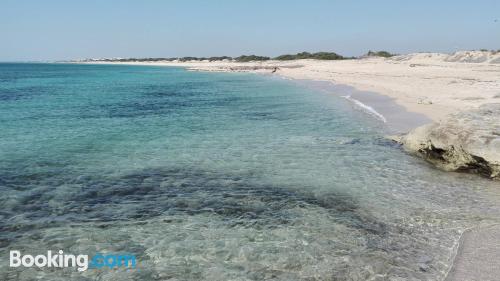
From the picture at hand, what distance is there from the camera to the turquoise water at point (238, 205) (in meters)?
6.07

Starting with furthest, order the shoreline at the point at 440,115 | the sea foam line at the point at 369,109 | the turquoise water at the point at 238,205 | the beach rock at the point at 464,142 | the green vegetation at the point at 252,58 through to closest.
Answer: the green vegetation at the point at 252,58, the sea foam line at the point at 369,109, the beach rock at the point at 464,142, the turquoise water at the point at 238,205, the shoreline at the point at 440,115

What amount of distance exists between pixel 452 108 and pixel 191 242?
1779 centimetres

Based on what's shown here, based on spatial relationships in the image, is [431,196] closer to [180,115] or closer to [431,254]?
[431,254]

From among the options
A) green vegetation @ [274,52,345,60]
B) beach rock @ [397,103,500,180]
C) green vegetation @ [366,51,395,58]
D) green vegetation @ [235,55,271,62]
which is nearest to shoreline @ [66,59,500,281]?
beach rock @ [397,103,500,180]

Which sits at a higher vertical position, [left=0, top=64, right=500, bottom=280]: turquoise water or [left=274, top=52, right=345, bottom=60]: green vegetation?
[left=274, top=52, right=345, bottom=60]: green vegetation

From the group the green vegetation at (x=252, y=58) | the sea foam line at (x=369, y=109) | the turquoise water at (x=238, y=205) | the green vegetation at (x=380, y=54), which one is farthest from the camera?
the green vegetation at (x=252, y=58)

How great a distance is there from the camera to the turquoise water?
19.9 ft

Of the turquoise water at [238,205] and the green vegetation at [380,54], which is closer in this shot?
the turquoise water at [238,205]

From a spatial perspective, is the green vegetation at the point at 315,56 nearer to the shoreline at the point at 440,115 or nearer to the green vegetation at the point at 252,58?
the green vegetation at the point at 252,58

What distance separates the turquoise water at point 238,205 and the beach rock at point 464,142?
1.62 ft

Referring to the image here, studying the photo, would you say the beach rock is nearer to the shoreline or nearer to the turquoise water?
the turquoise water

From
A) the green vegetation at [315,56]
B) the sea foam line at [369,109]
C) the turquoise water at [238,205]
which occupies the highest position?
the green vegetation at [315,56]

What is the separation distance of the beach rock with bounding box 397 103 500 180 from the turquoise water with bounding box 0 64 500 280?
50 cm

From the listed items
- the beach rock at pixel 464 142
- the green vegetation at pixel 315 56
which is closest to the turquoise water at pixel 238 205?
the beach rock at pixel 464 142
